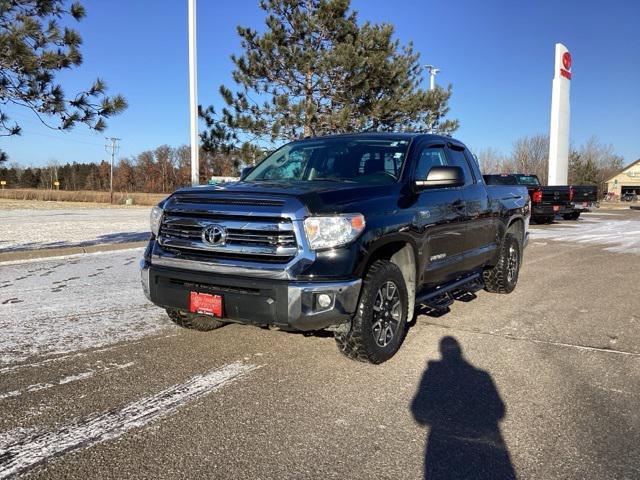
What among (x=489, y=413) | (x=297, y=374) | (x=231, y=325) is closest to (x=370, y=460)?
(x=489, y=413)

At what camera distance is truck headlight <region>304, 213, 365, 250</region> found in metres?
3.63

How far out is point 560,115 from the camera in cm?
3294

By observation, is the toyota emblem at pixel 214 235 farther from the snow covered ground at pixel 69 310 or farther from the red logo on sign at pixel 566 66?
the red logo on sign at pixel 566 66

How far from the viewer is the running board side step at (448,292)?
4.89 m

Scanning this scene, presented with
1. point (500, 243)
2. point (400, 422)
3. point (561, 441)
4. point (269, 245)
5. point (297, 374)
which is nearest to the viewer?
point (561, 441)

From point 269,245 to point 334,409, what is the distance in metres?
1.21

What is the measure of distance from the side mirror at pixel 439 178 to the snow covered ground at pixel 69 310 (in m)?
2.91

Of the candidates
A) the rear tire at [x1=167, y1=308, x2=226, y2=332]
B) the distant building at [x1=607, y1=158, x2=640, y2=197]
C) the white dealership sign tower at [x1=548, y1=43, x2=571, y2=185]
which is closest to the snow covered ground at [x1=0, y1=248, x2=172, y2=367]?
the rear tire at [x1=167, y1=308, x2=226, y2=332]

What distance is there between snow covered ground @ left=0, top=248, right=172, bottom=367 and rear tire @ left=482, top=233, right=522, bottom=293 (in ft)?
13.8

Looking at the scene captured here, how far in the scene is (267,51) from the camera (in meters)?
17.7

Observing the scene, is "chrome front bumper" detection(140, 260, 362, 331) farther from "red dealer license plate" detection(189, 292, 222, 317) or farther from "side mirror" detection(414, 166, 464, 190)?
"side mirror" detection(414, 166, 464, 190)

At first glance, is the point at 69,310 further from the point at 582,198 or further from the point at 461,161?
the point at 582,198

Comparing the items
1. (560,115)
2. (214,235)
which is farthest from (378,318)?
(560,115)

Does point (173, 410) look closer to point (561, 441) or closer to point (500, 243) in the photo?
point (561, 441)
